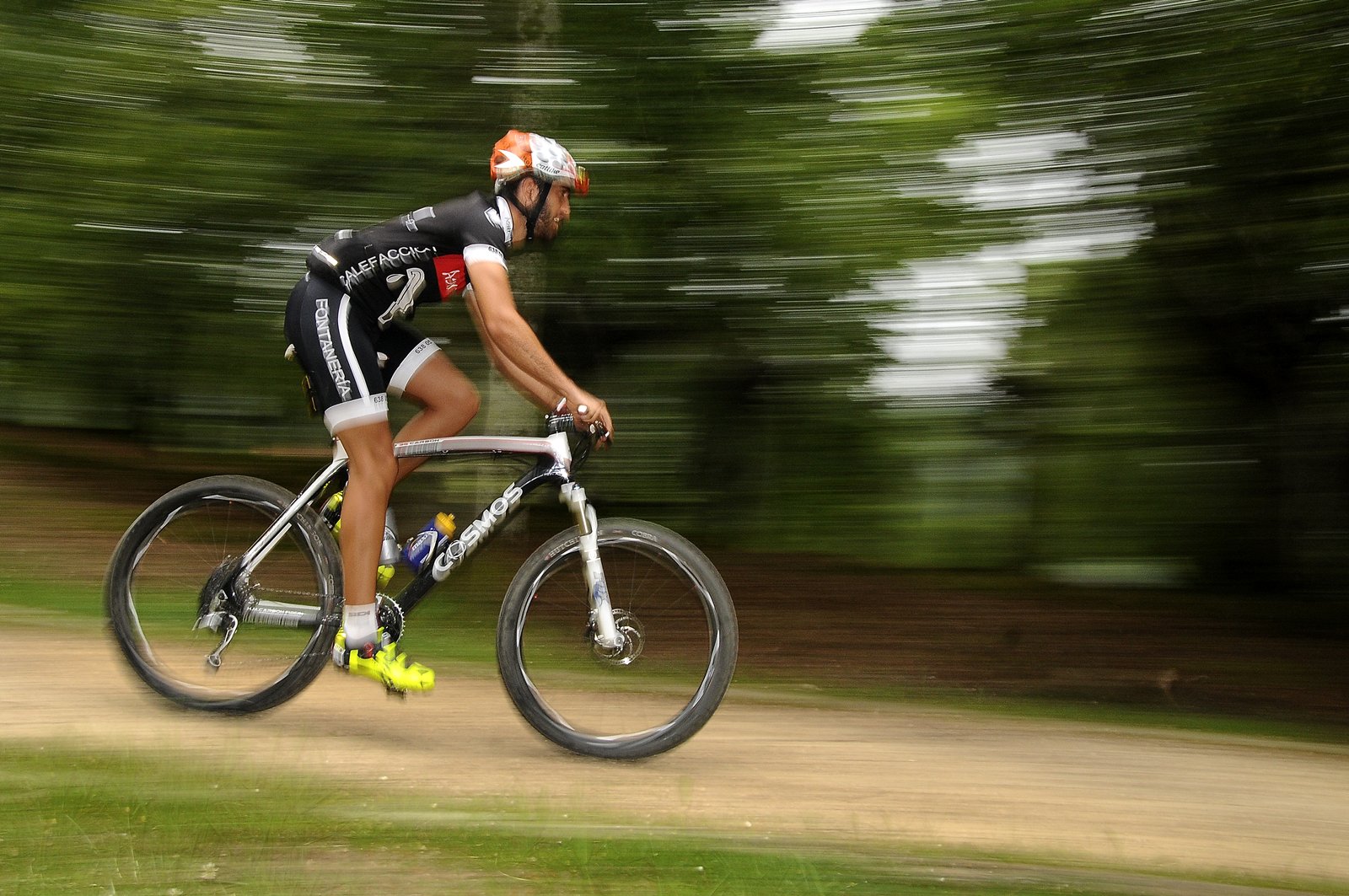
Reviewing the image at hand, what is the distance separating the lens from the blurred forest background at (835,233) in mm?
6250

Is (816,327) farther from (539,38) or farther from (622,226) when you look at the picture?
(539,38)

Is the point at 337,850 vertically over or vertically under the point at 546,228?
under

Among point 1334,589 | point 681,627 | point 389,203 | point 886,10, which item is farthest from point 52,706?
point 1334,589

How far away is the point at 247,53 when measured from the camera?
6.96 meters

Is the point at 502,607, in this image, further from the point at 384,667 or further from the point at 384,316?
the point at 384,316

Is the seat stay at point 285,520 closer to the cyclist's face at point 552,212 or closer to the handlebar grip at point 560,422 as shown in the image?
the handlebar grip at point 560,422

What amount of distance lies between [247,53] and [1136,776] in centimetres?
595

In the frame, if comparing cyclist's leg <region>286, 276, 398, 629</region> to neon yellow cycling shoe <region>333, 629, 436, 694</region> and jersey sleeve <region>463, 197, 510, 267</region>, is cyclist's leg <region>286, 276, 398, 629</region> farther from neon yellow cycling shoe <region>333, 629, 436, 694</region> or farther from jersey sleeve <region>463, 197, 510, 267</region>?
jersey sleeve <region>463, 197, 510, 267</region>

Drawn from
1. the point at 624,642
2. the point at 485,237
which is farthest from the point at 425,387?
the point at 624,642

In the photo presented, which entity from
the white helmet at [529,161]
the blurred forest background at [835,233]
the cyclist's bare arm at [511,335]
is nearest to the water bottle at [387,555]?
the cyclist's bare arm at [511,335]

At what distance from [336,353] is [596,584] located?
1.21 m

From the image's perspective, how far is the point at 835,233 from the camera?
6.46 meters

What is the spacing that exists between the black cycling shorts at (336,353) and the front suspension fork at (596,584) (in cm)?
79

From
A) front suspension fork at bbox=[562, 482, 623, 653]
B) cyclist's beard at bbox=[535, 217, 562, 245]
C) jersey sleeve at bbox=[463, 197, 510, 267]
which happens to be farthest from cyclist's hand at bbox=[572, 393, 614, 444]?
cyclist's beard at bbox=[535, 217, 562, 245]
